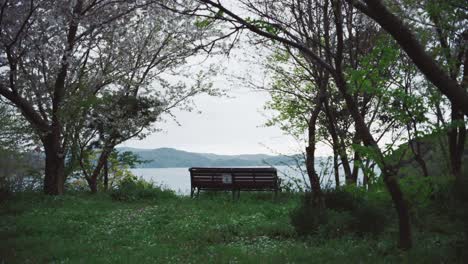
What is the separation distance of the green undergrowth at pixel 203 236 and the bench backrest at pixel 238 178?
7.78 feet

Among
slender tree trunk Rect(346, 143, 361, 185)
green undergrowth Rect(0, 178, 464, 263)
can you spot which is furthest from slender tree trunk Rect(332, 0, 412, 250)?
slender tree trunk Rect(346, 143, 361, 185)

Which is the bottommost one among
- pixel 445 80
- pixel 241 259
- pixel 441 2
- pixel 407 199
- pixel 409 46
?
pixel 241 259

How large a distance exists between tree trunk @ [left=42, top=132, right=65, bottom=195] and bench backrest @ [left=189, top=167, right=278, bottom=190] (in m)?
4.24

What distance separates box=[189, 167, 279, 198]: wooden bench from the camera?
14.0m

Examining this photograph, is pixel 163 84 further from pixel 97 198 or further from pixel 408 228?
pixel 408 228

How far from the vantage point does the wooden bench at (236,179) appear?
14.0 m

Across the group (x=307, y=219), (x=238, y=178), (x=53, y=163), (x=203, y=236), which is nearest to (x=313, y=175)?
(x=307, y=219)

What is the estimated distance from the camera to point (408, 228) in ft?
20.4

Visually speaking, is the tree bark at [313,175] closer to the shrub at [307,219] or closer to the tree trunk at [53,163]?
the shrub at [307,219]

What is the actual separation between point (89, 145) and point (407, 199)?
12.7 m

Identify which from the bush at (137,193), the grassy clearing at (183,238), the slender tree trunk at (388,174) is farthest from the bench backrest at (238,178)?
the slender tree trunk at (388,174)

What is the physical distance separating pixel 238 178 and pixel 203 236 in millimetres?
6451

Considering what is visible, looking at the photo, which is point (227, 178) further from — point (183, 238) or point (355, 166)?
point (355, 166)

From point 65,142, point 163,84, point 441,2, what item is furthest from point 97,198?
point 441,2
